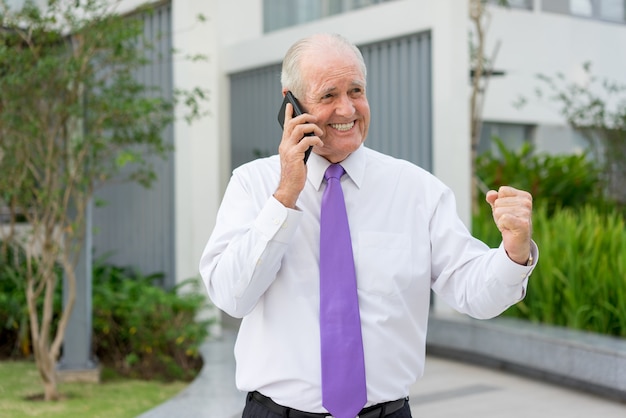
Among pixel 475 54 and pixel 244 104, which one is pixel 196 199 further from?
pixel 475 54

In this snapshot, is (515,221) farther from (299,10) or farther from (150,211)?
(299,10)

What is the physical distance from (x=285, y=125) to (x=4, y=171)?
13.6ft

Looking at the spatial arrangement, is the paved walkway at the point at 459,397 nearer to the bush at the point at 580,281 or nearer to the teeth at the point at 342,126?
the bush at the point at 580,281

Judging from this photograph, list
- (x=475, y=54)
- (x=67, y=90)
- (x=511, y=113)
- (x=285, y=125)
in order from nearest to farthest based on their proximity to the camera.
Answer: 1. (x=285, y=125)
2. (x=67, y=90)
3. (x=475, y=54)
4. (x=511, y=113)

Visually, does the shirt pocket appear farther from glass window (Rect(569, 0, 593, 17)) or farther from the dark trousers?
glass window (Rect(569, 0, 593, 17))

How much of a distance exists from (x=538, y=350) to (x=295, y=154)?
483 cm

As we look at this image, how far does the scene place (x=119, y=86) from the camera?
593cm

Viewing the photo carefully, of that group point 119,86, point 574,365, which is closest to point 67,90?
point 119,86

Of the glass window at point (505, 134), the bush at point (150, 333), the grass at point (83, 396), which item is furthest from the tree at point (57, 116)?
the glass window at point (505, 134)

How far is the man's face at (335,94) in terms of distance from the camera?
6.79 feet

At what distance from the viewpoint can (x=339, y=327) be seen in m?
2.05

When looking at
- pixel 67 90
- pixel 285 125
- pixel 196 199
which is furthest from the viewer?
pixel 196 199

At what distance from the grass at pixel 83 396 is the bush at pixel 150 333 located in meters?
0.17

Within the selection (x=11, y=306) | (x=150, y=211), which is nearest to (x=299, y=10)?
(x=150, y=211)
